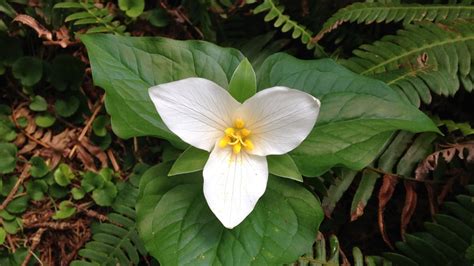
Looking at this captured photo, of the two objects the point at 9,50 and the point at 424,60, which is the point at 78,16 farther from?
the point at 424,60

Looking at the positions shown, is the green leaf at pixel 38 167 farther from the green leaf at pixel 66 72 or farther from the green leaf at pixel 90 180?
the green leaf at pixel 66 72

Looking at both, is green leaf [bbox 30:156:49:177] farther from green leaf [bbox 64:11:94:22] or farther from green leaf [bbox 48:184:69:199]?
green leaf [bbox 64:11:94:22]

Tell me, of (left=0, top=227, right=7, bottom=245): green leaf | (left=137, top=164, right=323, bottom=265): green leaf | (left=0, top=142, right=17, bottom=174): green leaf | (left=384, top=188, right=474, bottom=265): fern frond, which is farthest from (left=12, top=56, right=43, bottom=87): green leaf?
(left=384, top=188, right=474, bottom=265): fern frond

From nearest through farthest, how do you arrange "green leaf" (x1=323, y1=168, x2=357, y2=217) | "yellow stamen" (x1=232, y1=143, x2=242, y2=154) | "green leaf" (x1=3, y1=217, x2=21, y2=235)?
"yellow stamen" (x1=232, y1=143, x2=242, y2=154), "green leaf" (x1=323, y1=168, x2=357, y2=217), "green leaf" (x1=3, y1=217, x2=21, y2=235)

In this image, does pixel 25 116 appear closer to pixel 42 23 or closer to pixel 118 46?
pixel 42 23

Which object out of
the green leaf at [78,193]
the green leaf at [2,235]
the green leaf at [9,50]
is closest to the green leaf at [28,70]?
the green leaf at [9,50]

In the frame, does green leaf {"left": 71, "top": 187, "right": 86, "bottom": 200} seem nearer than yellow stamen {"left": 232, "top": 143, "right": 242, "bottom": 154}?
No

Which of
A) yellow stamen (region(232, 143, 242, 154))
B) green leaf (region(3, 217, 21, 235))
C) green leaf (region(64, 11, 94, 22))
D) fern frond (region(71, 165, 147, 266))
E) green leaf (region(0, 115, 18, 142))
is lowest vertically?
green leaf (region(3, 217, 21, 235))
